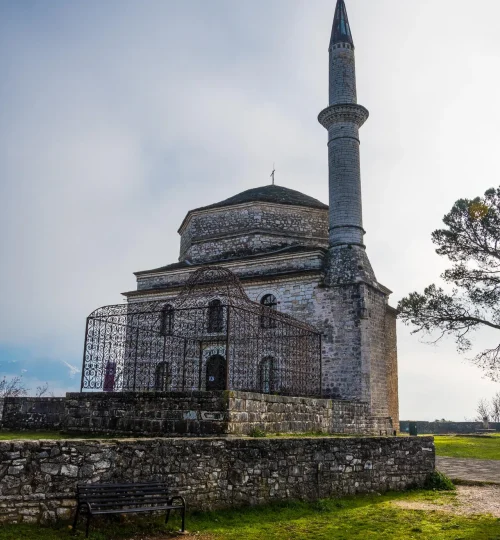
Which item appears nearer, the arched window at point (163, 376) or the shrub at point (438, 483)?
the shrub at point (438, 483)

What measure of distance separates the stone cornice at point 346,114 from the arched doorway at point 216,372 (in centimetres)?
1021

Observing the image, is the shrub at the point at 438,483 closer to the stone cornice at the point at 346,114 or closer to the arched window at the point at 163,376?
the arched window at the point at 163,376

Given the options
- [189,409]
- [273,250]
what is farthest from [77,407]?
[273,250]

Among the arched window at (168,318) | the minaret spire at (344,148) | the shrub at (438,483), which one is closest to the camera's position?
the shrub at (438,483)

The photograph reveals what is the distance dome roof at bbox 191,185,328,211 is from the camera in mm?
24406

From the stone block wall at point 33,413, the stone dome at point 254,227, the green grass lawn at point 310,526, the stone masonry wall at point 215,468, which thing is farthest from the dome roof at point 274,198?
the green grass lawn at point 310,526

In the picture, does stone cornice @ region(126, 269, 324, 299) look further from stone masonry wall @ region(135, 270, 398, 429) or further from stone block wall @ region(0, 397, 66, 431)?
stone block wall @ region(0, 397, 66, 431)

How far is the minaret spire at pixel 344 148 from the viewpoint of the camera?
2028 centimetres

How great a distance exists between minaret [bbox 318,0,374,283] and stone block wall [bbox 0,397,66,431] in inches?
413

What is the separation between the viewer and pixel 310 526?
737 cm

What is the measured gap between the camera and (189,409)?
32.7 feet

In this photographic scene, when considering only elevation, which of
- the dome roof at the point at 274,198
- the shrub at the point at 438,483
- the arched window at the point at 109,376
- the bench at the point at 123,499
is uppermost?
the dome roof at the point at 274,198

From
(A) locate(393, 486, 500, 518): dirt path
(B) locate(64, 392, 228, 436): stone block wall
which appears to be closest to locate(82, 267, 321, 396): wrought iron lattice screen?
(B) locate(64, 392, 228, 436): stone block wall

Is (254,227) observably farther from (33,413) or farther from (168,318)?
(33,413)
